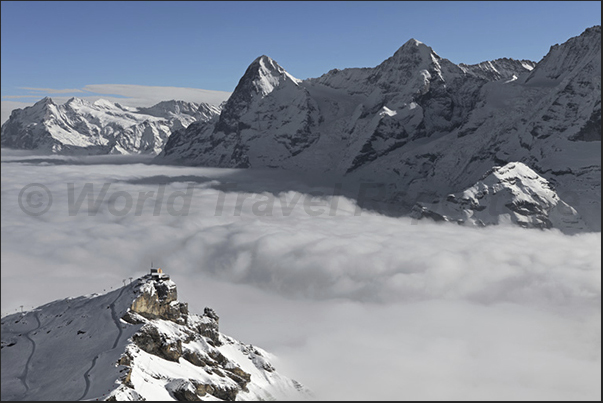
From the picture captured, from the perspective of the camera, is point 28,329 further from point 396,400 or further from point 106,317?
point 396,400

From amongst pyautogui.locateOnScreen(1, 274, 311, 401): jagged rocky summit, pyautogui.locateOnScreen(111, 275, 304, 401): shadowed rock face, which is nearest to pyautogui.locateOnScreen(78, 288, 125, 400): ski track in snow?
pyautogui.locateOnScreen(1, 274, 311, 401): jagged rocky summit

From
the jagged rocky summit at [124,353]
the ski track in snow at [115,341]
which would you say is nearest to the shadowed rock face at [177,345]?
the jagged rocky summit at [124,353]

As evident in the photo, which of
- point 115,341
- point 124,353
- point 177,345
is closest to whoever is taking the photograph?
point 124,353

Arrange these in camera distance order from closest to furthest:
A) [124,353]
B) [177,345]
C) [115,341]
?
[124,353] → [115,341] → [177,345]

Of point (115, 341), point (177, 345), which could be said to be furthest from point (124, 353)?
point (177, 345)

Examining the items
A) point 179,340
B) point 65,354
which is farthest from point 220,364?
point 65,354

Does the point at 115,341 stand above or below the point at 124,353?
below

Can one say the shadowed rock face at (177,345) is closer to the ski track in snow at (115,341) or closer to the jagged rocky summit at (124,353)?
the jagged rocky summit at (124,353)

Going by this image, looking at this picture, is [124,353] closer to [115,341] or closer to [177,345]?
[115,341]

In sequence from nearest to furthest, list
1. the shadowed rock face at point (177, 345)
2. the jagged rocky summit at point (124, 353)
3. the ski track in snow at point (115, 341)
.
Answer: the ski track in snow at point (115, 341) < the jagged rocky summit at point (124, 353) < the shadowed rock face at point (177, 345)
